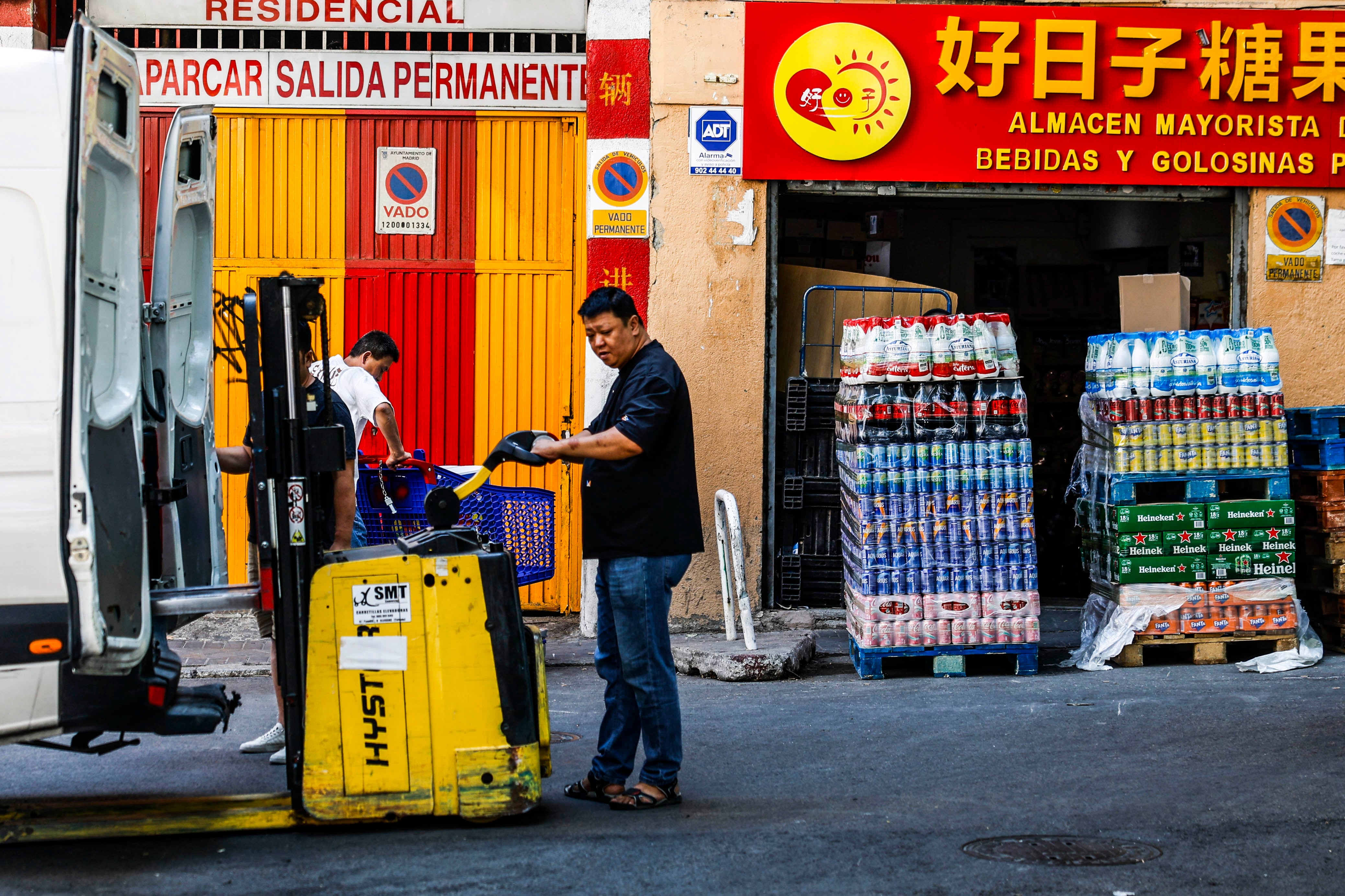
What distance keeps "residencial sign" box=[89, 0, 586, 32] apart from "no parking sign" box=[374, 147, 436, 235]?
89cm

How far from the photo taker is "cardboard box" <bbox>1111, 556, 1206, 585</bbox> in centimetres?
793

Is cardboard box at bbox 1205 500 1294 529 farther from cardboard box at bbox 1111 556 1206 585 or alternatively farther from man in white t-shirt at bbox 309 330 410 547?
man in white t-shirt at bbox 309 330 410 547

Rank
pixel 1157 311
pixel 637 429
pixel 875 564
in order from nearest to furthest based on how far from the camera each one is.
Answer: pixel 637 429
pixel 875 564
pixel 1157 311

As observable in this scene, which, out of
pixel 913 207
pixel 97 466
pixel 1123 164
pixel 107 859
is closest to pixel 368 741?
pixel 107 859

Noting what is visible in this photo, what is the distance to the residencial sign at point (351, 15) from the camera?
30.7 ft

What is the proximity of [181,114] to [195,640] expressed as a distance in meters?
4.56

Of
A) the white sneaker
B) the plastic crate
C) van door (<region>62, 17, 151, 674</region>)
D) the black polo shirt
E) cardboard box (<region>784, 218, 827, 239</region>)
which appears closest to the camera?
van door (<region>62, 17, 151, 674</region>)

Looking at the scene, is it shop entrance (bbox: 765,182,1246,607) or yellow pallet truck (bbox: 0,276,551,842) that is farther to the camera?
shop entrance (bbox: 765,182,1246,607)

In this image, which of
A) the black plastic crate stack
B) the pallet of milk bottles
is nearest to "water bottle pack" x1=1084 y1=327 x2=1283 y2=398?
the pallet of milk bottles

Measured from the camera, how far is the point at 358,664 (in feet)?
14.8

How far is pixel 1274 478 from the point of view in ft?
26.4

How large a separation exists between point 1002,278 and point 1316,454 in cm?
469

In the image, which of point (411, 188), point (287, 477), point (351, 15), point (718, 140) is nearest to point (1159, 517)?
point (718, 140)

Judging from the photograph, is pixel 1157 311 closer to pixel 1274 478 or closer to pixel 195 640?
pixel 1274 478
